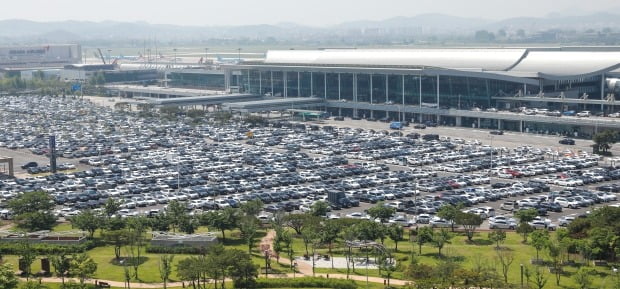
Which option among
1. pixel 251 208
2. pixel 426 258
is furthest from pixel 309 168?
pixel 426 258

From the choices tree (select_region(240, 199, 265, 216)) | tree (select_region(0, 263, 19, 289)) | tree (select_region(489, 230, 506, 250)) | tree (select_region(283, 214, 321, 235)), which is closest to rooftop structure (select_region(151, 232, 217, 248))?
tree (select_region(240, 199, 265, 216))

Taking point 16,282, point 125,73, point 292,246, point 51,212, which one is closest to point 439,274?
point 292,246

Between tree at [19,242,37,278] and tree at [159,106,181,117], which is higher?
tree at [159,106,181,117]

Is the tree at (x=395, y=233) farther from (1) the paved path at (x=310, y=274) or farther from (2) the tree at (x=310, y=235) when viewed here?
(1) the paved path at (x=310, y=274)

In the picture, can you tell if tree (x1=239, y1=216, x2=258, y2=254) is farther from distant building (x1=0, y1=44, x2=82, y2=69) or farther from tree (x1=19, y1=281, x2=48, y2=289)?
distant building (x1=0, y1=44, x2=82, y2=69)

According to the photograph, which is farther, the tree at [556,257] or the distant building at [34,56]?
the distant building at [34,56]

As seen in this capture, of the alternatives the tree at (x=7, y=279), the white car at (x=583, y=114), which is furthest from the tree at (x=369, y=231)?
the white car at (x=583, y=114)

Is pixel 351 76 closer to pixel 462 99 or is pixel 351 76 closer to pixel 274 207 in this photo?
pixel 462 99
